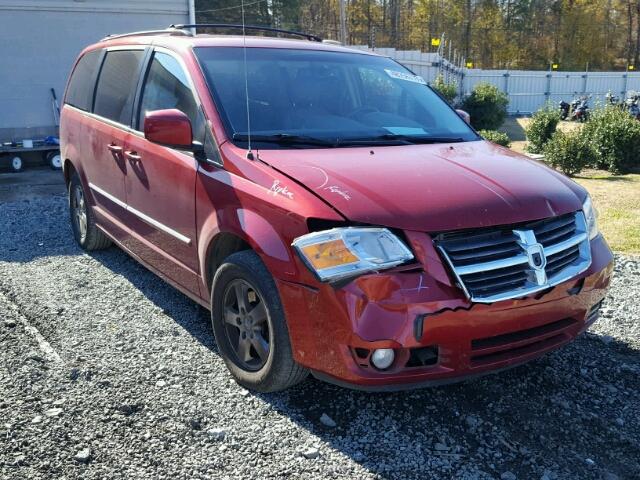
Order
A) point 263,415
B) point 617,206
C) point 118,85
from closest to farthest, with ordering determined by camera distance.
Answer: point 263,415 < point 118,85 < point 617,206

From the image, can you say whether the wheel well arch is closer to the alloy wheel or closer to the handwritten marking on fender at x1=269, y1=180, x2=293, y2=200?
the alloy wheel

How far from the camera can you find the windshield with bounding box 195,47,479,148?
3750 mm

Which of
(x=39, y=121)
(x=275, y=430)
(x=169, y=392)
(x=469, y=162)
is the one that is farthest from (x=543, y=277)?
(x=39, y=121)

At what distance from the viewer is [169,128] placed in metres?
3.57

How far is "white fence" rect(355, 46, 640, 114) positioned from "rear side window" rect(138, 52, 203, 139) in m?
26.4

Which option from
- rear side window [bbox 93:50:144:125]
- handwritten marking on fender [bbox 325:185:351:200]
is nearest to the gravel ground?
handwritten marking on fender [bbox 325:185:351:200]

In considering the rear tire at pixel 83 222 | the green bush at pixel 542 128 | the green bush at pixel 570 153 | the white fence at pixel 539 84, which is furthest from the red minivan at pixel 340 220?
the white fence at pixel 539 84

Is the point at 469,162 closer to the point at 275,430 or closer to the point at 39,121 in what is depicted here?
the point at 275,430

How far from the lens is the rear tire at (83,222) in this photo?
584 centimetres

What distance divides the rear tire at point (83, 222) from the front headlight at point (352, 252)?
3478mm

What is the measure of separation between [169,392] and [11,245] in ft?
12.8

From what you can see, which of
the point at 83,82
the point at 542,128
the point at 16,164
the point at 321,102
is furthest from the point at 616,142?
the point at 16,164

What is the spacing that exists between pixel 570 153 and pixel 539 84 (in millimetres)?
27413

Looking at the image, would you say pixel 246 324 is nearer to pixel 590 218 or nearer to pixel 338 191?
pixel 338 191
